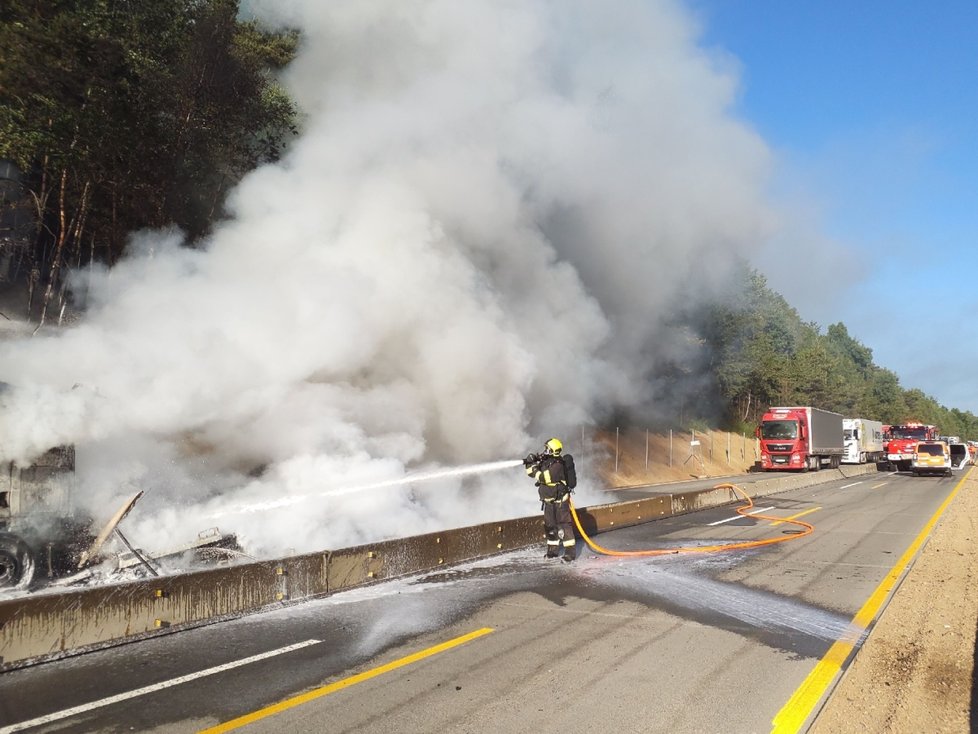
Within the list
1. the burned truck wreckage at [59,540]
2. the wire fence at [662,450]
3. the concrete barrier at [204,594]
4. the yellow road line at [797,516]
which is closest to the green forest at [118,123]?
the burned truck wreckage at [59,540]

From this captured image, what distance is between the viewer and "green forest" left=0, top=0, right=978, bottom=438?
11141mm

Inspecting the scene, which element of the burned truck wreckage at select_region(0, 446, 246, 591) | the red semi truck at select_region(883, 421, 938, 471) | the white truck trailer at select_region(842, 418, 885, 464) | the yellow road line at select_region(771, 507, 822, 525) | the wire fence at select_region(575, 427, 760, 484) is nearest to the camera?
the burned truck wreckage at select_region(0, 446, 246, 591)

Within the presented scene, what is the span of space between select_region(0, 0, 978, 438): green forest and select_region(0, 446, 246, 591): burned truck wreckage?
5796 millimetres

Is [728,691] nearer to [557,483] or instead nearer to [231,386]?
[557,483]

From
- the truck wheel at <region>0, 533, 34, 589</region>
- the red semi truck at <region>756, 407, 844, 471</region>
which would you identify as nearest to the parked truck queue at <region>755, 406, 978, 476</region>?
the red semi truck at <region>756, 407, 844, 471</region>

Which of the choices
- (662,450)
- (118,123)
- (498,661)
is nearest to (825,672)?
(498,661)

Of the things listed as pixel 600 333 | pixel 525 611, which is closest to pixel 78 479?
pixel 525 611

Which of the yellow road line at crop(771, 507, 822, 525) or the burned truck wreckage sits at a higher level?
the burned truck wreckage

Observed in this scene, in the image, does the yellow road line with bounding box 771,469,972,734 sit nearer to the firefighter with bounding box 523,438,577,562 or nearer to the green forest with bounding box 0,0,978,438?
the firefighter with bounding box 523,438,577,562

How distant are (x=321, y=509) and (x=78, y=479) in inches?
92.8

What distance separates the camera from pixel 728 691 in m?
3.74

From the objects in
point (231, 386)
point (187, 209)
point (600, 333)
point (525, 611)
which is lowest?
point (525, 611)

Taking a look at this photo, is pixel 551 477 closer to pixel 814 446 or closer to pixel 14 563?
pixel 14 563

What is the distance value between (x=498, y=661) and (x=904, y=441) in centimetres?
3232
